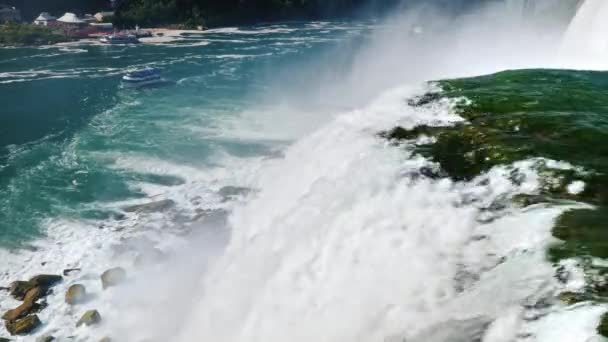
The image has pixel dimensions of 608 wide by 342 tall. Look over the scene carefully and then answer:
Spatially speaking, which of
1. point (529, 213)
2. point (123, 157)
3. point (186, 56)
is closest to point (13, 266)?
point (123, 157)

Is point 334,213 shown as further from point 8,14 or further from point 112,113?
point 8,14

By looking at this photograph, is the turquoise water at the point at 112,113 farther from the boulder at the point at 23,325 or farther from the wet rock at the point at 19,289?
the boulder at the point at 23,325

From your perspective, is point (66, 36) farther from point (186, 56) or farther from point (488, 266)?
point (488, 266)

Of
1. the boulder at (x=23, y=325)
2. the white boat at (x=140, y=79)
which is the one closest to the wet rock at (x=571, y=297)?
the boulder at (x=23, y=325)

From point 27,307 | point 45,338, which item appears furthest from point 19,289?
point 45,338

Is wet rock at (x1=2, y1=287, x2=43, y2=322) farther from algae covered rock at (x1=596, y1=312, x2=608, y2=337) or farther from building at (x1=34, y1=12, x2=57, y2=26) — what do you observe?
building at (x1=34, y1=12, x2=57, y2=26)

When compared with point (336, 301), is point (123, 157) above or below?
below
